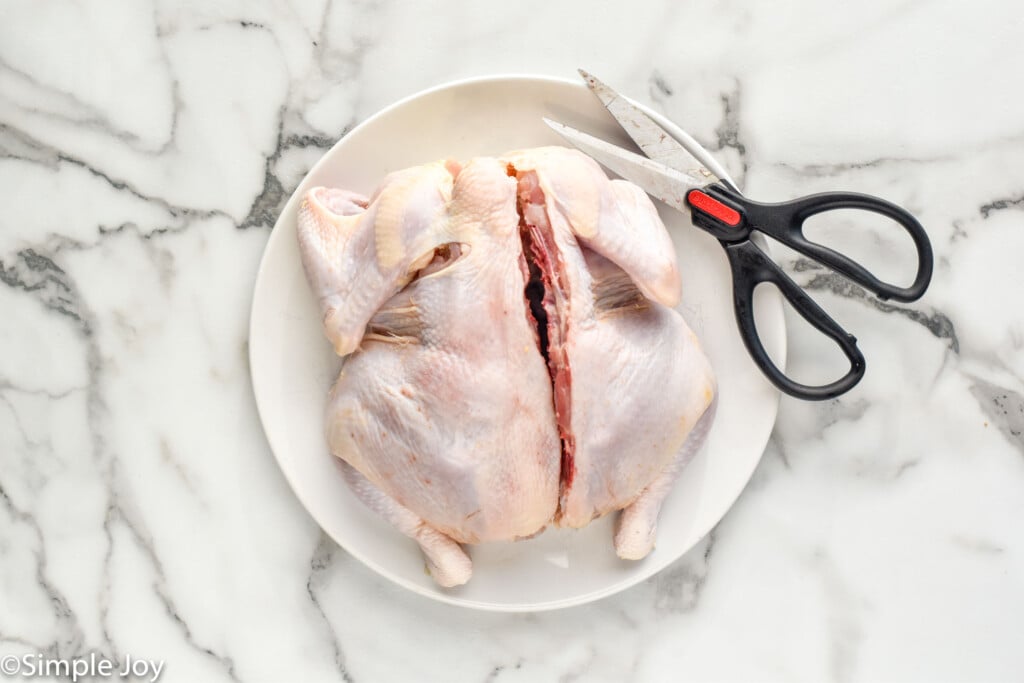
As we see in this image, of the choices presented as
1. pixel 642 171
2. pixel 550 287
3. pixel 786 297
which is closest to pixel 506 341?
pixel 550 287

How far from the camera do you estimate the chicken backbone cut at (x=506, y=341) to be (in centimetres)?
128

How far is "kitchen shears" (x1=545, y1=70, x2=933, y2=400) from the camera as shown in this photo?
1.39 meters

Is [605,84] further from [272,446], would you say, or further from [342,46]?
[272,446]

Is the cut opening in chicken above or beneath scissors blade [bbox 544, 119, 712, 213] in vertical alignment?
beneath

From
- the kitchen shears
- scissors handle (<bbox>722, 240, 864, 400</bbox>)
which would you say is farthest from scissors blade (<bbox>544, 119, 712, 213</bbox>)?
scissors handle (<bbox>722, 240, 864, 400</bbox>)

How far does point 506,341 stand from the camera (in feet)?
4.19

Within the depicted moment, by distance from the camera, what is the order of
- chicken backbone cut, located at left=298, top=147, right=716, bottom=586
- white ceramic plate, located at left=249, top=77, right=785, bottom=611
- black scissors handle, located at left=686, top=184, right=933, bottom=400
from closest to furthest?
chicken backbone cut, located at left=298, top=147, right=716, bottom=586, black scissors handle, located at left=686, top=184, right=933, bottom=400, white ceramic plate, located at left=249, top=77, right=785, bottom=611

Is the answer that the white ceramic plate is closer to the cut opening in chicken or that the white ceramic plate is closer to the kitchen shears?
the kitchen shears

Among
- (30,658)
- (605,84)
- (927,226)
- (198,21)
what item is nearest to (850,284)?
(927,226)

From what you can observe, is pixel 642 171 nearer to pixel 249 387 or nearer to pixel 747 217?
pixel 747 217

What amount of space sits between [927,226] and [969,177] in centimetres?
11

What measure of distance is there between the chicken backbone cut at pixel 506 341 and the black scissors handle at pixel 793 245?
11cm

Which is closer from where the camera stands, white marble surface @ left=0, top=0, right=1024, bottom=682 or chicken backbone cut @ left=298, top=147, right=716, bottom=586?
chicken backbone cut @ left=298, top=147, right=716, bottom=586

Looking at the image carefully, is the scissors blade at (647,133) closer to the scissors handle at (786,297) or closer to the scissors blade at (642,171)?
the scissors blade at (642,171)
